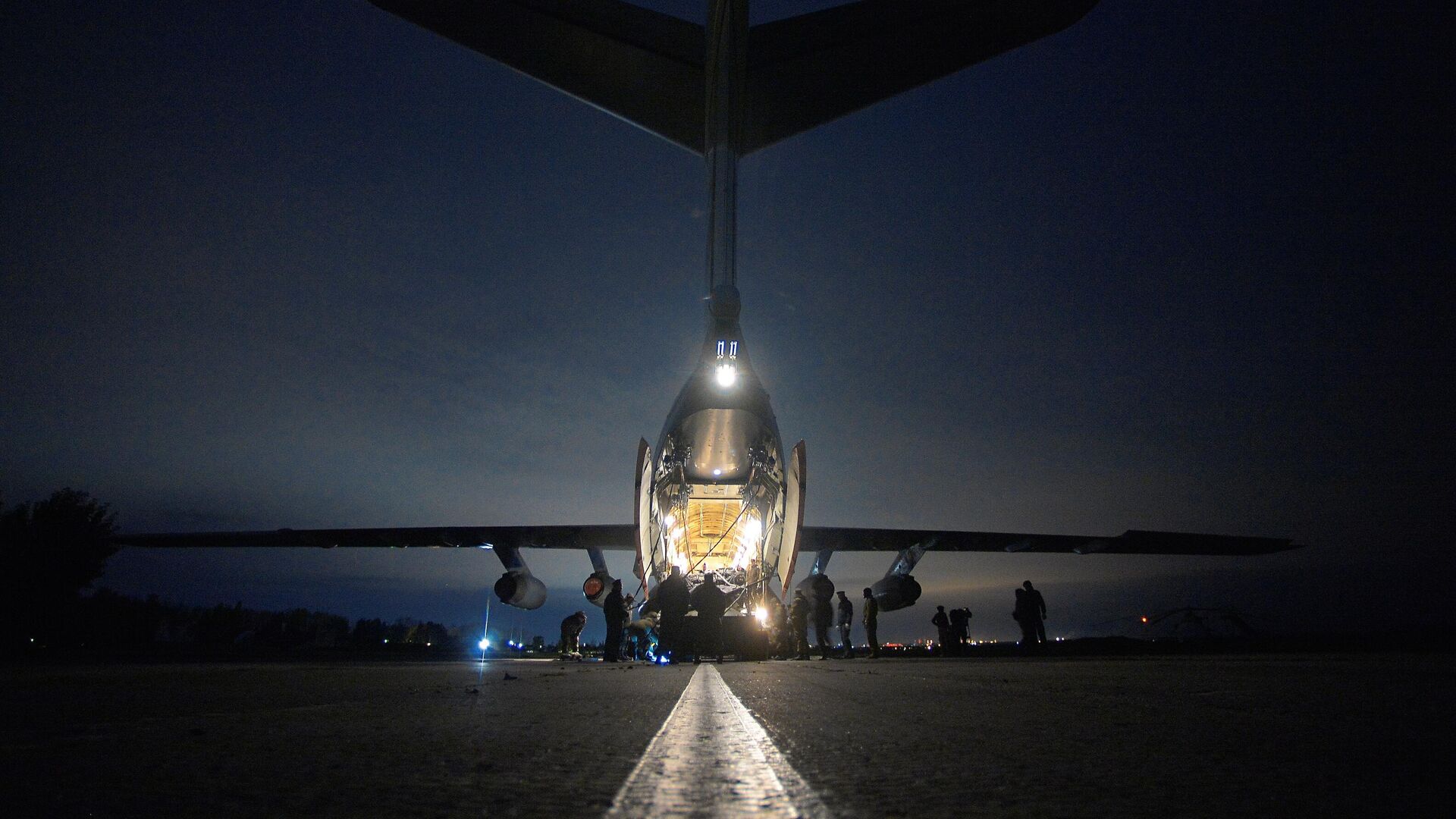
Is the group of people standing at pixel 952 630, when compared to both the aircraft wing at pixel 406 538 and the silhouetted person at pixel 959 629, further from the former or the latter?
the aircraft wing at pixel 406 538

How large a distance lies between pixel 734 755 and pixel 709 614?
306 inches

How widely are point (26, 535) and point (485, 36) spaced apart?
24.8m

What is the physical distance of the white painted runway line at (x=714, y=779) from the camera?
0.99 m

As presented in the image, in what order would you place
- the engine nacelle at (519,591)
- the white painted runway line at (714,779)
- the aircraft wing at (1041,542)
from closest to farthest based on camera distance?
the white painted runway line at (714,779) → the engine nacelle at (519,591) → the aircraft wing at (1041,542)

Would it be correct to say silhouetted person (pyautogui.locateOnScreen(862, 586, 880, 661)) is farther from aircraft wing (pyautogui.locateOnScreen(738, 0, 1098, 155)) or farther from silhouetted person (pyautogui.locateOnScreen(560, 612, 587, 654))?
aircraft wing (pyautogui.locateOnScreen(738, 0, 1098, 155))

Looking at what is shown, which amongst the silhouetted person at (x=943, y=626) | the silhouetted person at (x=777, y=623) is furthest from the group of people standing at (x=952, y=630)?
the silhouetted person at (x=777, y=623)

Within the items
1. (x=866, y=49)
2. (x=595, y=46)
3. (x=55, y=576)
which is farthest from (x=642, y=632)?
(x=55, y=576)

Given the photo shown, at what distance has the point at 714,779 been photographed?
3.96ft

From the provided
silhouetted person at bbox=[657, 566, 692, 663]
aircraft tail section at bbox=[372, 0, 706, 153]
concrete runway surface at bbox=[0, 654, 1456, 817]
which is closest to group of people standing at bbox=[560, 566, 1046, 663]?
silhouetted person at bbox=[657, 566, 692, 663]

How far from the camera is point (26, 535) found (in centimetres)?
2612

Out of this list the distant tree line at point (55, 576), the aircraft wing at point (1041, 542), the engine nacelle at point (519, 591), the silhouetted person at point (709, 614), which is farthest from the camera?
the distant tree line at point (55, 576)

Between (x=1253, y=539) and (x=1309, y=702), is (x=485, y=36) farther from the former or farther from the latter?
(x=1253, y=539)

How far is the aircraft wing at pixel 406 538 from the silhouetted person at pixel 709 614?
7803mm

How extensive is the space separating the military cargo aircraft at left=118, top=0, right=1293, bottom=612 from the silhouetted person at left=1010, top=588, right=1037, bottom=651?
1.90m
